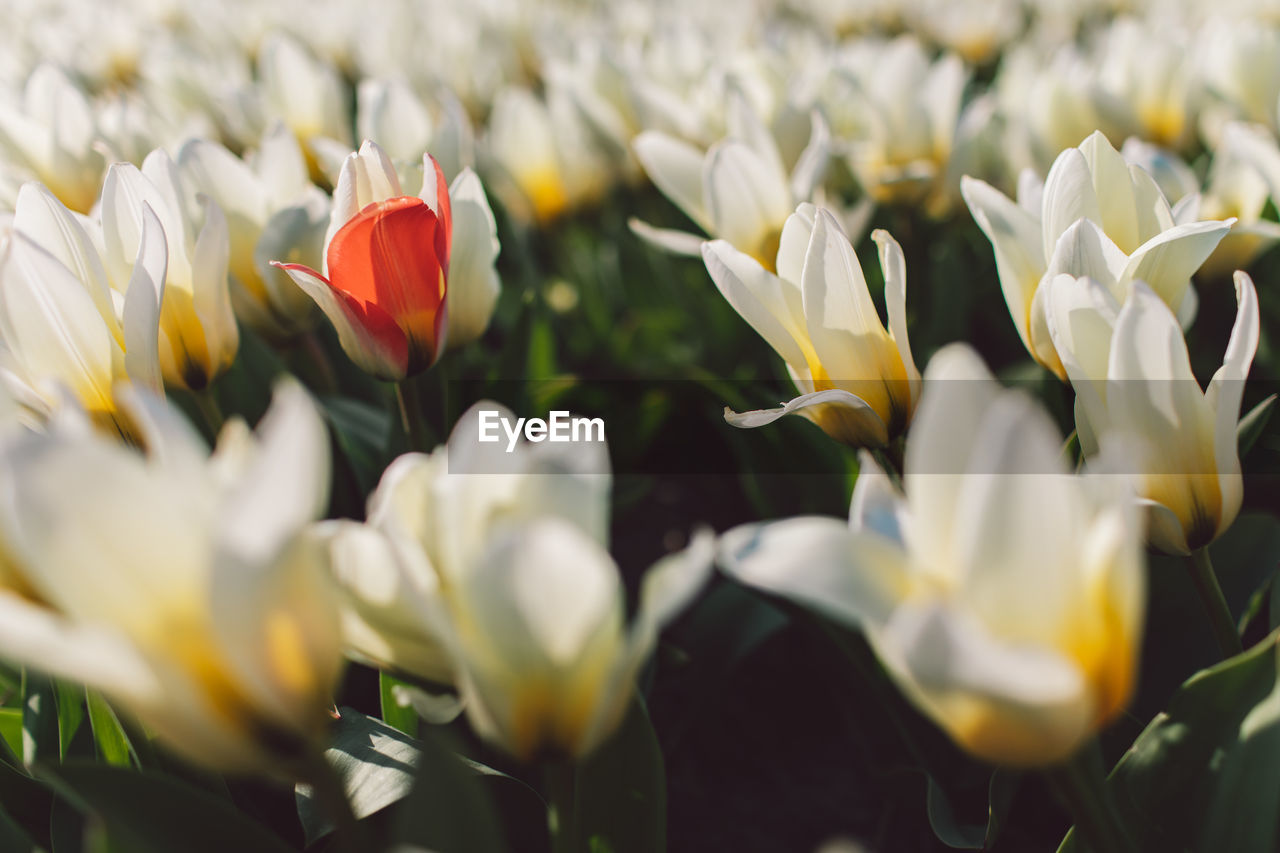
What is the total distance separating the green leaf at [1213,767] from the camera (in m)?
0.61

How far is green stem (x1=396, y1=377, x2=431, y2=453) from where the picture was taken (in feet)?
3.18

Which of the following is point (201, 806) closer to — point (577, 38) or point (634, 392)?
point (634, 392)

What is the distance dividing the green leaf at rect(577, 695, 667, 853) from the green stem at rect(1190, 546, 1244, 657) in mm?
422

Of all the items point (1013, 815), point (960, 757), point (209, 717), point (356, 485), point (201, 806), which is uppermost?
point (209, 717)

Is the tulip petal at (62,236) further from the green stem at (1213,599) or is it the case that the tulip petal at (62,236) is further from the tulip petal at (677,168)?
the green stem at (1213,599)

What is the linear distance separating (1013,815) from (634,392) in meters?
0.92

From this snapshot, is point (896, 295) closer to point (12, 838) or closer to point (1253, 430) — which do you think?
point (1253, 430)

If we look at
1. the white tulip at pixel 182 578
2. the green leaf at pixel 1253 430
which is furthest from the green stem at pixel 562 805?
the green leaf at pixel 1253 430

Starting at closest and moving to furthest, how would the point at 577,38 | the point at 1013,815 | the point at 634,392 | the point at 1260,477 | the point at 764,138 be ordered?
the point at 1013,815 < the point at 764,138 < the point at 1260,477 < the point at 634,392 < the point at 577,38

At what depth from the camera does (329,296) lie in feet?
2.68

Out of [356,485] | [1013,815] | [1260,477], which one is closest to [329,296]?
[356,485]

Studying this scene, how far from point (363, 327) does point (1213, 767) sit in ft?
2.40

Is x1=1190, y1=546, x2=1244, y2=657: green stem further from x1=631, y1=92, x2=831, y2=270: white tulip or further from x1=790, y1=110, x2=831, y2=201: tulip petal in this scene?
x1=790, y1=110, x2=831, y2=201: tulip petal

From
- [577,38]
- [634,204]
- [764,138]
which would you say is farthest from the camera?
[577,38]
